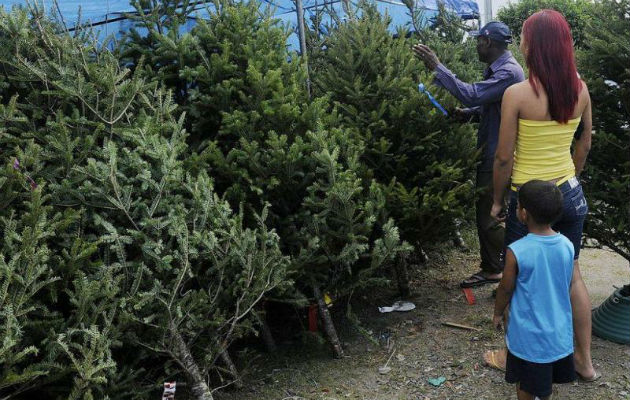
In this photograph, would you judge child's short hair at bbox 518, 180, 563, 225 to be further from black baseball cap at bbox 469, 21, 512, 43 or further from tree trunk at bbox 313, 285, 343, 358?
black baseball cap at bbox 469, 21, 512, 43

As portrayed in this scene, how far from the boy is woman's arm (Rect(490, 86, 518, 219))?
51 centimetres

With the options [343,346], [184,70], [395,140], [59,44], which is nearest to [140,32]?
[184,70]

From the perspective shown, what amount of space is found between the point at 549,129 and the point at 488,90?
1025 millimetres

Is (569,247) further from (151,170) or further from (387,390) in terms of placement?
(151,170)

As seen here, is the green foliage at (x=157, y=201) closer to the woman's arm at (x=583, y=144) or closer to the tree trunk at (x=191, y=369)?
the tree trunk at (x=191, y=369)

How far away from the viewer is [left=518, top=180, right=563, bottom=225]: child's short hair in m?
2.87

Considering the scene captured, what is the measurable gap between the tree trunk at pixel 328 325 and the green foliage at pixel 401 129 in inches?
32.9

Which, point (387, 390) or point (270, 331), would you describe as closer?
point (387, 390)

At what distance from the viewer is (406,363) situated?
387 centimetres

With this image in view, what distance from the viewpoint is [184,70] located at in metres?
3.67

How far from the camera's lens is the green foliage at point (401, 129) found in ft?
13.8

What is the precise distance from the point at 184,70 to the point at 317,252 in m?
1.44

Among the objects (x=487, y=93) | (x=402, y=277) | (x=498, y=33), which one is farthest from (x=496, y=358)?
(x=498, y=33)

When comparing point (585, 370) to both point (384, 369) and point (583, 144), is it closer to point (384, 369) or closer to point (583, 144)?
point (384, 369)
